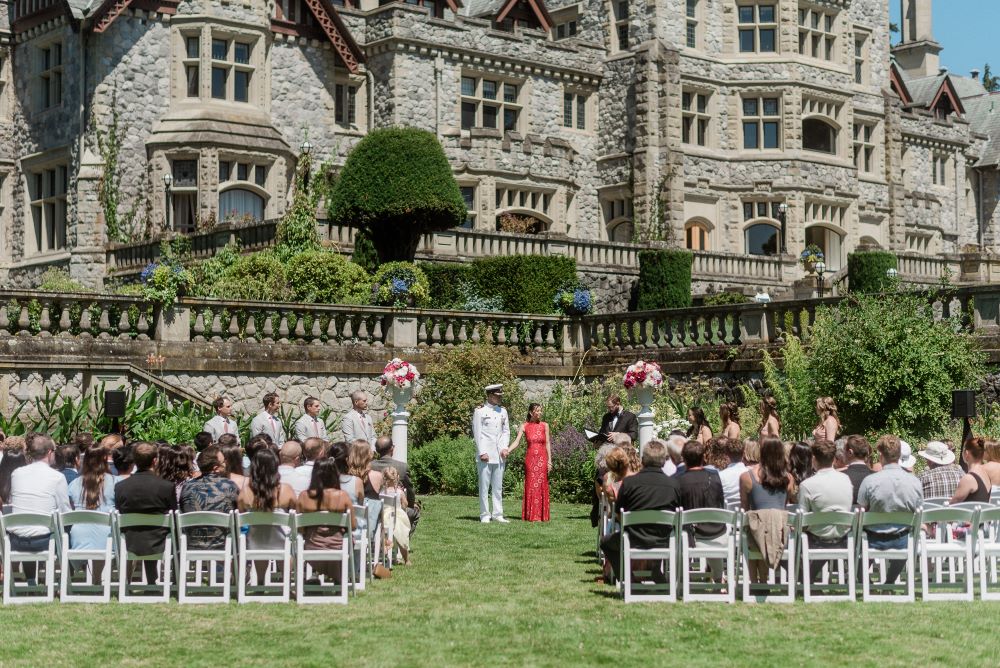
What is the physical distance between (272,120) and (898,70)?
95.8ft

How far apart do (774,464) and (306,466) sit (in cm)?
417

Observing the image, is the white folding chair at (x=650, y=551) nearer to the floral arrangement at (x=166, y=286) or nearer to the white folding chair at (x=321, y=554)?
the white folding chair at (x=321, y=554)

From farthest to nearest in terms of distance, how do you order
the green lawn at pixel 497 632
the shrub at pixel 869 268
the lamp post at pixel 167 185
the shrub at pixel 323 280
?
the lamp post at pixel 167 185 → the shrub at pixel 869 268 → the shrub at pixel 323 280 → the green lawn at pixel 497 632

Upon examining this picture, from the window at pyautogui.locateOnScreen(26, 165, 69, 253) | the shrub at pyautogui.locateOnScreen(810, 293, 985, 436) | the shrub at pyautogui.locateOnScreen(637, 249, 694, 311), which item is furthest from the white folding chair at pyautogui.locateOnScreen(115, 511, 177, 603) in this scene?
the window at pyautogui.locateOnScreen(26, 165, 69, 253)

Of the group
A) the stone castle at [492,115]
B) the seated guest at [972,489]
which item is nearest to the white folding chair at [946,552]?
the seated guest at [972,489]

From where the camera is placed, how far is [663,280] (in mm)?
33906

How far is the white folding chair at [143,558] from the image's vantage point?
1155cm

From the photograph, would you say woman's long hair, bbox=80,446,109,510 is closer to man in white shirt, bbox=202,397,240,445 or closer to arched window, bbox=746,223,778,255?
man in white shirt, bbox=202,397,240,445

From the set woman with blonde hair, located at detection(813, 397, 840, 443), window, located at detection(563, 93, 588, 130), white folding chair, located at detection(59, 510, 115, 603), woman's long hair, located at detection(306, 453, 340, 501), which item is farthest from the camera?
window, located at detection(563, 93, 588, 130)

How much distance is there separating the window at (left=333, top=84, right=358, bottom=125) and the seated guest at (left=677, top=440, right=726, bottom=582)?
2878cm

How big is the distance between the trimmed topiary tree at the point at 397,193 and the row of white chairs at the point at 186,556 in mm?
17854

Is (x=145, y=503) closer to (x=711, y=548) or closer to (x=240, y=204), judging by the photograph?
(x=711, y=548)

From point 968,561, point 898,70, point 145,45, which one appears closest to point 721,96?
point 898,70

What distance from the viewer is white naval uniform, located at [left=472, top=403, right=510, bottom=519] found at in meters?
18.2
